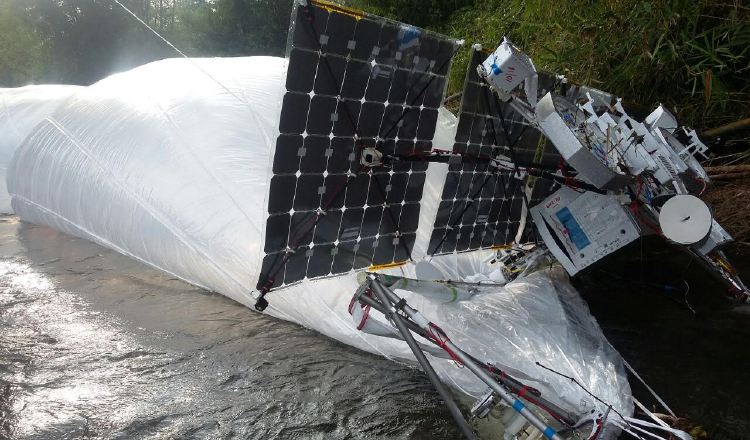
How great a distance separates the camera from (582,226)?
5043mm

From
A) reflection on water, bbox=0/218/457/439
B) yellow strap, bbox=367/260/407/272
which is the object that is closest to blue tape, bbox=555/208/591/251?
yellow strap, bbox=367/260/407/272

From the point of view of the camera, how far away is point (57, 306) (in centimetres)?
585

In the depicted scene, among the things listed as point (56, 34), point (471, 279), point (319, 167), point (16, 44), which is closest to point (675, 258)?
point (471, 279)

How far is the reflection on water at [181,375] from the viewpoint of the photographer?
3.90 meters

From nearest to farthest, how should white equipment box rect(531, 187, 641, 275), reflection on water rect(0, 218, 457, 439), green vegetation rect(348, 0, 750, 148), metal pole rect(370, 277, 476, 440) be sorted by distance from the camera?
metal pole rect(370, 277, 476, 440), reflection on water rect(0, 218, 457, 439), white equipment box rect(531, 187, 641, 275), green vegetation rect(348, 0, 750, 148)

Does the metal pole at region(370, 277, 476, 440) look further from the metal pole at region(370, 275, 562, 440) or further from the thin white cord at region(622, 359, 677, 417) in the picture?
the thin white cord at region(622, 359, 677, 417)

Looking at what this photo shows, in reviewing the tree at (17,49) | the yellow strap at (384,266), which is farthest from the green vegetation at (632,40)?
the tree at (17,49)

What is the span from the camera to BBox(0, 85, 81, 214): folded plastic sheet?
31.2 feet

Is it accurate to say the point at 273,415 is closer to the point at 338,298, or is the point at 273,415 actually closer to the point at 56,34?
the point at 338,298

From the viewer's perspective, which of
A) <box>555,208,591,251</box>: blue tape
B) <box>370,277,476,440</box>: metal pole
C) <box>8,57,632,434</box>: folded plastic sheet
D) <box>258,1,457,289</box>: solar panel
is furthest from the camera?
<box>555,208,591,251</box>: blue tape

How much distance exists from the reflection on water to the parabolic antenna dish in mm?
2119

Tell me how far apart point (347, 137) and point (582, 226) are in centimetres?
233

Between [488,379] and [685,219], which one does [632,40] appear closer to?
[685,219]

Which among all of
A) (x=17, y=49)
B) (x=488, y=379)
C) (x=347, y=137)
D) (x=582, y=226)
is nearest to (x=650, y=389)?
(x=582, y=226)
